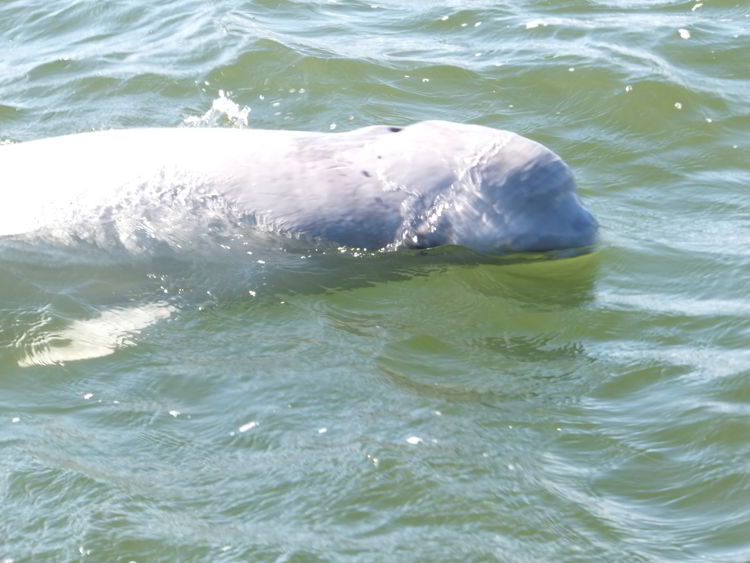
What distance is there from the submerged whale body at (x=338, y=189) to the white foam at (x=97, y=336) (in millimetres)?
462

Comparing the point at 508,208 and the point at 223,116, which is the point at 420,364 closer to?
the point at 508,208

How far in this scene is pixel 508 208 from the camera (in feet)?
20.8

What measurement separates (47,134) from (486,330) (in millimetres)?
4346

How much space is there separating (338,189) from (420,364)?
110cm

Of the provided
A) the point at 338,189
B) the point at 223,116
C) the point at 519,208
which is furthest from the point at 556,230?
the point at 223,116

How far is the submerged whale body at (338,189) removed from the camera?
6320mm

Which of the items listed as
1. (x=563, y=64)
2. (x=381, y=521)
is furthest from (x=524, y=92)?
(x=381, y=521)

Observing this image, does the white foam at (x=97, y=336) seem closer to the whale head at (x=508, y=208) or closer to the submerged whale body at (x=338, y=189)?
the submerged whale body at (x=338, y=189)

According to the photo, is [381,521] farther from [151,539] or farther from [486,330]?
[486,330]

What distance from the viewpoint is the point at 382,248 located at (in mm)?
6340

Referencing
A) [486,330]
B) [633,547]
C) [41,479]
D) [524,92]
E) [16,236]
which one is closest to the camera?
[633,547]

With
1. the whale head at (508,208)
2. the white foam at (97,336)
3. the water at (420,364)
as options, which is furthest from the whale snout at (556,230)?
the white foam at (97,336)

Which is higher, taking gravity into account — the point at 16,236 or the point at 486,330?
the point at 16,236

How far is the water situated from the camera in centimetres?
459
